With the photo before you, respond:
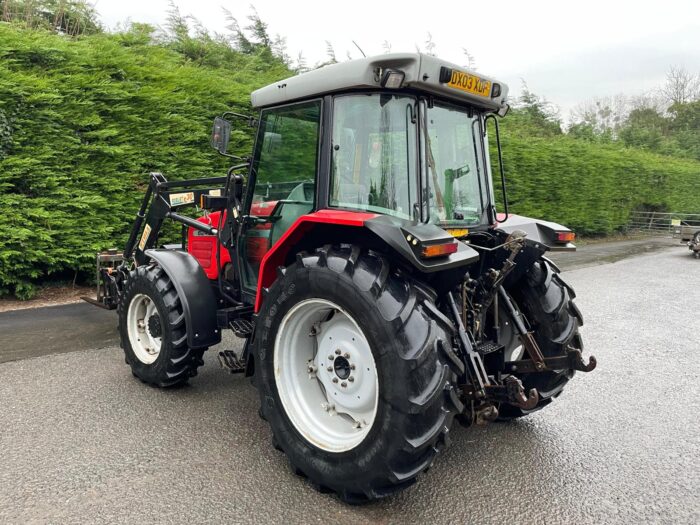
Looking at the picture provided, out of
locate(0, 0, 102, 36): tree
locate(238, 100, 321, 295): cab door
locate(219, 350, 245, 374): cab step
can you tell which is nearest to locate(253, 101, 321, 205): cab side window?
locate(238, 100, 321, 295): cab door

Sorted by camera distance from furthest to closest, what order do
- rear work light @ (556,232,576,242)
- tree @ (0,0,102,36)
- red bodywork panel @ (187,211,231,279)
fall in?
tree @ (0,0,102,36)
red bodywork panel @ (187,211,231,279)
rear work light @ (556,232,576,242)

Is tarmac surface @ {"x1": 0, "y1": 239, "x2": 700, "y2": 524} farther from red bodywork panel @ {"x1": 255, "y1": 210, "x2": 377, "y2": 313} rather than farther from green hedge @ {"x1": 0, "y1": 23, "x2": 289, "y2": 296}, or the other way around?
green hedge @ {"x1": 0, "y1": 23, "x2": 289, "y2": 296}

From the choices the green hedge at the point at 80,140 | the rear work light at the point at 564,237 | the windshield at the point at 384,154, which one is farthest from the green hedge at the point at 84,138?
the rear work light at the point at 564,237

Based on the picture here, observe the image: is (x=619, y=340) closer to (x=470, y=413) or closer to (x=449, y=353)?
(x=470, y=413)

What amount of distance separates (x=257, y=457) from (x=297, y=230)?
4.17ft

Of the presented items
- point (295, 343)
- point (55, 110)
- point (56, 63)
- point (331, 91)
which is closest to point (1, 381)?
point (295, 343)

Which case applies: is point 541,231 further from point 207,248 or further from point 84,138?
point 84,138

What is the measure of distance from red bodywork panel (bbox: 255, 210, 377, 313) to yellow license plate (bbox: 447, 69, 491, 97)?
0.85 m

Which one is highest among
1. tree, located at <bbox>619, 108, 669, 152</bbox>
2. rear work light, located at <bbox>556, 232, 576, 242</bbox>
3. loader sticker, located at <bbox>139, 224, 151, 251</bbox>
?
tree, located at <bbox>619, 108, 669, 152</bbox>

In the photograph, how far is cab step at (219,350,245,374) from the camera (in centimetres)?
333

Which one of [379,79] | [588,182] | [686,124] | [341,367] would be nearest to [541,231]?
[379,79]

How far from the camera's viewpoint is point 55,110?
20.4 ft

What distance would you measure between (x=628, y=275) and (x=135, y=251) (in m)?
9.31

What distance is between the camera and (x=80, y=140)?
6.46 m
